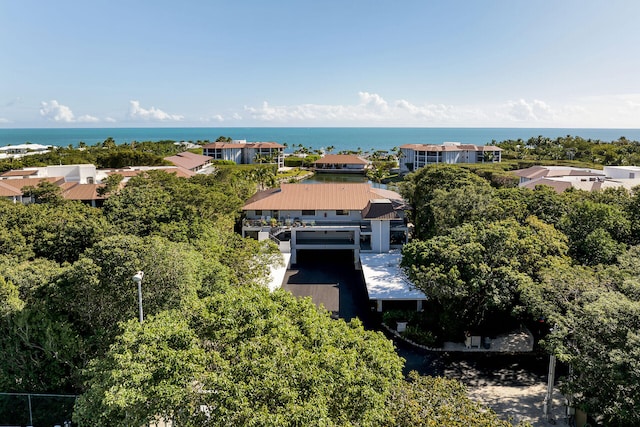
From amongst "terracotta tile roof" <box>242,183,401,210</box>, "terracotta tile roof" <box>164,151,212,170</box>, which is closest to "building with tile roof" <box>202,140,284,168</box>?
"terracotta tile roof" <box>164,151,212,170</box>

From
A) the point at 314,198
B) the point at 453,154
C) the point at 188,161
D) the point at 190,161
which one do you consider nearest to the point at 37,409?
the point at 314,198

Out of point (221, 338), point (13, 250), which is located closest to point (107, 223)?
point (13, 250)

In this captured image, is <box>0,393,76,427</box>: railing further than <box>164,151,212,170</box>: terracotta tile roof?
No

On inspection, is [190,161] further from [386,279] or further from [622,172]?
[622,172]

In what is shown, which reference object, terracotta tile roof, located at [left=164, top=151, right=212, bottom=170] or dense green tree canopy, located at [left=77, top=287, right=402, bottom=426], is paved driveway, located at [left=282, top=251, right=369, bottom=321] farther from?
terracotta tile roof, located at [left=164, top=151, right=212, bottom=170]

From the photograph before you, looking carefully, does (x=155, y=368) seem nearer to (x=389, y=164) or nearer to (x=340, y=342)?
(x=340, y=342)

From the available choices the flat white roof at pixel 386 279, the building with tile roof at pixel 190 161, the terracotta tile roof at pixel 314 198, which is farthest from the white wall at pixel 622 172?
the building with tile roof at pixel 190 161
